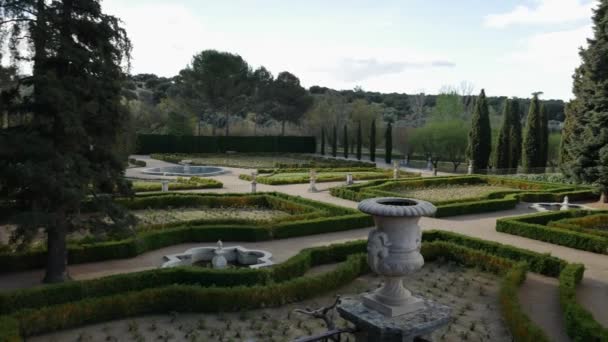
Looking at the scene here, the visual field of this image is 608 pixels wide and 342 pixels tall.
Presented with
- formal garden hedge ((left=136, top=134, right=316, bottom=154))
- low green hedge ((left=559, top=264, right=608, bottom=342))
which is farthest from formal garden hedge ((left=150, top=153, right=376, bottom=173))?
low green hedge ((left=559, top=264, right=608, bottom=342))

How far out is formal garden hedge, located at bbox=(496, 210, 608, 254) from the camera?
43.1 ft

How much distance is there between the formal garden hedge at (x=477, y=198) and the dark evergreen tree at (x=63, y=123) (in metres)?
11.5

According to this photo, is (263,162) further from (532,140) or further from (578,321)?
(578,321)

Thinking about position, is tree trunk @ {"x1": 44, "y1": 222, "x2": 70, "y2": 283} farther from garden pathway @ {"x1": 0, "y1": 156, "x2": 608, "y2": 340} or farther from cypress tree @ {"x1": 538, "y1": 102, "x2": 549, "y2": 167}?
cypress tree @ {"x1": 538, "y1": 102, "x2": 549, "y2": 167}

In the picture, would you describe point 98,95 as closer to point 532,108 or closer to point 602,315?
point 602,315

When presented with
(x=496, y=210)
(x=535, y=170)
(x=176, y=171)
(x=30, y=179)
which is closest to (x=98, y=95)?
(x=30, y=179)

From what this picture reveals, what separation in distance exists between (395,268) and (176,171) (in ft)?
98.1

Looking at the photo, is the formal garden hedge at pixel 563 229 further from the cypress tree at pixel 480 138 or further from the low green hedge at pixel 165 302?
the cypress tree at pixel 480 138

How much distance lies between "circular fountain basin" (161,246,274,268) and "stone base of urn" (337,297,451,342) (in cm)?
576

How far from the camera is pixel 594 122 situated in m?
19.9

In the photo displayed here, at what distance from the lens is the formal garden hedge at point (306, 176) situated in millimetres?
25433

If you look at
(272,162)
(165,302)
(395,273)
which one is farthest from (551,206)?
(272,162)

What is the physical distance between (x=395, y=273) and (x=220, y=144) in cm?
4416

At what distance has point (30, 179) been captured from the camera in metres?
8.38
